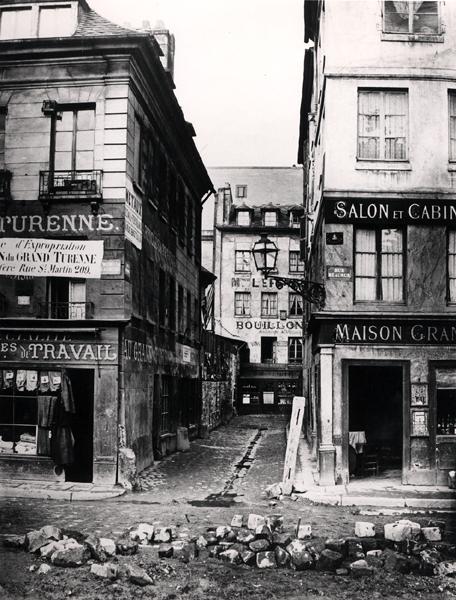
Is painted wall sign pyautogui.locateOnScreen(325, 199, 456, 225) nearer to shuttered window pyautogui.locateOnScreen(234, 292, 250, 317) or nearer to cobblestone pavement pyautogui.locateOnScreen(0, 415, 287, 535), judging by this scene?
cobblestone pavement pyautogui.locateOnScreen(0, 415, 287, 535)

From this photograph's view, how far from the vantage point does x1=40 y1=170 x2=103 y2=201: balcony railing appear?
611 inches

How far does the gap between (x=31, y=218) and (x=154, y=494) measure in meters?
6.47

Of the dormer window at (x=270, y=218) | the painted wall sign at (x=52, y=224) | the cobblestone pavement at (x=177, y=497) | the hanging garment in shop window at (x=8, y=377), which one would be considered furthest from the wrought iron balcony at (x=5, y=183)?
the dormer window at (x=270, y=218)

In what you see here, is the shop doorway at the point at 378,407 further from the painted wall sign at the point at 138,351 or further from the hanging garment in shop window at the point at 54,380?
the hanging garment in shop window at the point at 54,380

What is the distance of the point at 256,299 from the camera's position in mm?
47281

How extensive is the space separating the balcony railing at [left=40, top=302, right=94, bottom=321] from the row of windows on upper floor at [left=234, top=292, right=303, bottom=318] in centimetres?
3164

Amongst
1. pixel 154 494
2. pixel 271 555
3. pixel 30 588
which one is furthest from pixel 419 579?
pixel 154 494

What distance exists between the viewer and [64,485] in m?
14.9

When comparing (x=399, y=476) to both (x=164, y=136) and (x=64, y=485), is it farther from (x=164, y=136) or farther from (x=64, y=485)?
(x=164, y=136)

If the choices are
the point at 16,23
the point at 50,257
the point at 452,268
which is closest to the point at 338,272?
the point at 452,268

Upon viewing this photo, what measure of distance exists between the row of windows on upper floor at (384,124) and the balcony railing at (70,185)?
19.0 ft

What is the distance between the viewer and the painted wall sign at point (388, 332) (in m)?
15.2

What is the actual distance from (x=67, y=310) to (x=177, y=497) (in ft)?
15.6

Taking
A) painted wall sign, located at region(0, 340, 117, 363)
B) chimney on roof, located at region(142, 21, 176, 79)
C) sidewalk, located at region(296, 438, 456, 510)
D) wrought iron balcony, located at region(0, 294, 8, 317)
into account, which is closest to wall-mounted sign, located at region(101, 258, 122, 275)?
painted wall sign, located at region(0, 340, 117, 363)
